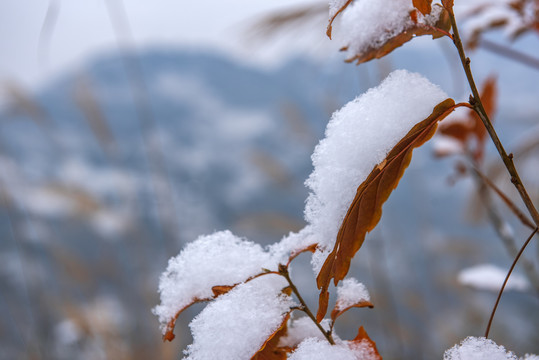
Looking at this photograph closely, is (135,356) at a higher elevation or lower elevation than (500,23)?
higher

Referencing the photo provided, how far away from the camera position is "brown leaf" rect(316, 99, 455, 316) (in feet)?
0.79

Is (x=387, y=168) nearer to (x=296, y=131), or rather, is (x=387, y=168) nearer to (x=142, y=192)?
(x=296, y=131)

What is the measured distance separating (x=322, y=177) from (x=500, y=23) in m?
0.82

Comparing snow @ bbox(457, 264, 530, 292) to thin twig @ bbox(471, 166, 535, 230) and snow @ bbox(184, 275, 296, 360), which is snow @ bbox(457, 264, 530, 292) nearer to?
thin twig @ bbox(471, 166, 535, 230)

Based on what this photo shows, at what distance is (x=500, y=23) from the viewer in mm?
883

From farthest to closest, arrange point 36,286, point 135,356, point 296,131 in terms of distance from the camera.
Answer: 1. point 296,131
2. point 135,356
3. point 36,286

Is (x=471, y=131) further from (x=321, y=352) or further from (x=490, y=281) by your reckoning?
(x=321, y=352)

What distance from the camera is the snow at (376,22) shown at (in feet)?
1.00

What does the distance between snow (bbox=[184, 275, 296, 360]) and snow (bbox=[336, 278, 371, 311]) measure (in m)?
0.05

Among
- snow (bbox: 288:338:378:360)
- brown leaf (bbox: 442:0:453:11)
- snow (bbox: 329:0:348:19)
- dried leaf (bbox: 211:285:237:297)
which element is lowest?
snow (bbox: 288:338:378:360)

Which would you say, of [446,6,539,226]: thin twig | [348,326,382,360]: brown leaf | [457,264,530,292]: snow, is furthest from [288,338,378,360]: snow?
[457,264,530,292]: snow

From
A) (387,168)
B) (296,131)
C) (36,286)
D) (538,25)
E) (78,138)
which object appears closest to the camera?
(387,168)

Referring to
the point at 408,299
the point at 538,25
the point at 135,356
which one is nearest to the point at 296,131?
the point at 408,299

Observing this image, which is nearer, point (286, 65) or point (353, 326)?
point (353, 326)
